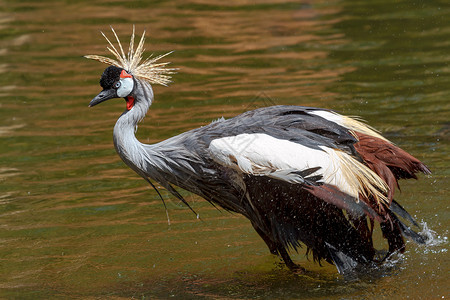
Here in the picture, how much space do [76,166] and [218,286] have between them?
303 cm

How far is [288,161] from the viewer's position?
5.15 m

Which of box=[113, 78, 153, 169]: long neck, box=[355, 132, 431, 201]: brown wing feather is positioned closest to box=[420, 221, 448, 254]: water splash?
box=[355, 132, 431, 201]: brown wing feather

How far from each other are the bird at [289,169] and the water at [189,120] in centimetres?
37

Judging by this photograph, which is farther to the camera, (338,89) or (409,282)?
(338,89)

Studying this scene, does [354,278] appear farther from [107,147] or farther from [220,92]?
[220,92]

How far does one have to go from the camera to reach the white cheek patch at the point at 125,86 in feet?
18.3

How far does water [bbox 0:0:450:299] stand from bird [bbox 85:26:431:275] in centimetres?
37

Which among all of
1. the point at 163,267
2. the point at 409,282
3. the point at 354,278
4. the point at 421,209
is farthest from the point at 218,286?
the point at 421,209

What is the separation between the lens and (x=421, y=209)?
21.9 feet

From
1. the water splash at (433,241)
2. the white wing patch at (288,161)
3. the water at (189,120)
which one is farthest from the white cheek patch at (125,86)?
the water splash at (433,241)

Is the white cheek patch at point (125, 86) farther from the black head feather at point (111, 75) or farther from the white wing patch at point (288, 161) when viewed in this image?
the white wing patch at point (288, 161)

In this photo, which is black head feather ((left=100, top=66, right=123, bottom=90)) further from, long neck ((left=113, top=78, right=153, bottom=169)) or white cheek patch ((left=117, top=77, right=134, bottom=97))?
long neck ((left=113, top=78, right=153, bottom=169))

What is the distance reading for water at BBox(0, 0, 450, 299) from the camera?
5898 millimetres

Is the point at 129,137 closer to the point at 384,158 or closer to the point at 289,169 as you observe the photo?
the point at 289,169
